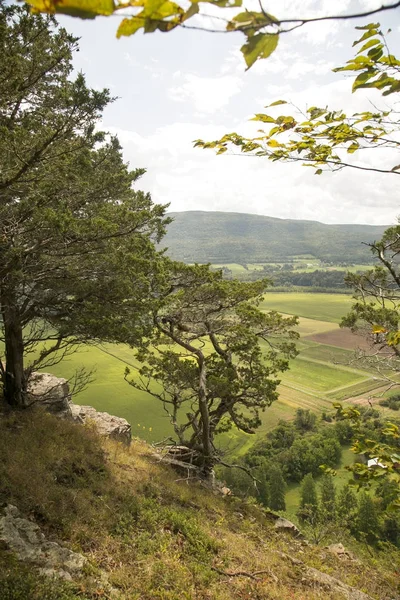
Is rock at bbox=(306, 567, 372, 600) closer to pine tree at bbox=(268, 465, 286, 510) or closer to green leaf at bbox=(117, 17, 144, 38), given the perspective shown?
green leaf at bbox=(117, 17, 144, 38)

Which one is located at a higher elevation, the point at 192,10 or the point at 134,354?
the point at 192,10

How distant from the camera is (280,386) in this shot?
75938mm

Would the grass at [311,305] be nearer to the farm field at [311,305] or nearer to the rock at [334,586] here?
the farm field at [311,305]

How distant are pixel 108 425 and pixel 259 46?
1499 centimetres

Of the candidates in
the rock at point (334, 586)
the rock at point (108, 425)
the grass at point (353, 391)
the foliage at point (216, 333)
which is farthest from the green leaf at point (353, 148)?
the grass at point (353, 391)

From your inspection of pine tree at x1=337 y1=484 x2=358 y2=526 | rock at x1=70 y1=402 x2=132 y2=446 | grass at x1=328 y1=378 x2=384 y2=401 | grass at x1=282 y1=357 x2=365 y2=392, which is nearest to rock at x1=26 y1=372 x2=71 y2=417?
rock at x1=70 y1=402 x2=132 y2=446

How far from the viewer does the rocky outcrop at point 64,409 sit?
43.1 ft

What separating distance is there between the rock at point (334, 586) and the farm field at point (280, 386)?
30.7 m

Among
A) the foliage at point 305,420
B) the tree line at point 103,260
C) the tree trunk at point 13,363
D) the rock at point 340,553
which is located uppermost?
the tree line at point 103,260

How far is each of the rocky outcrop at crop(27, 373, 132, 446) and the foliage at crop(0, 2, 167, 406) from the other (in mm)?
1958

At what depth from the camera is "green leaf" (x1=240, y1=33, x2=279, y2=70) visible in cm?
117

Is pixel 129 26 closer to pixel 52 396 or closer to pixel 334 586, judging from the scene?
pixel 334 586

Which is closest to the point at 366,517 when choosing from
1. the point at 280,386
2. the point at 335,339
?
the point at 280,386

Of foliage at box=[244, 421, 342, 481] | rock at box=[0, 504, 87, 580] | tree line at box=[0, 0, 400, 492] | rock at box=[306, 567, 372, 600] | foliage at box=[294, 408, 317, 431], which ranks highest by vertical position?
tree line at box=[0, 0, 400, 492]
